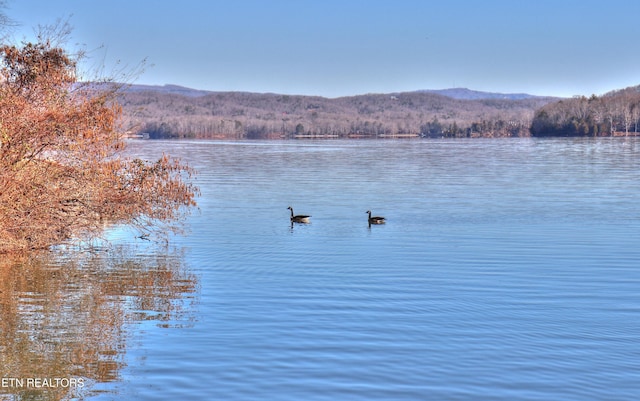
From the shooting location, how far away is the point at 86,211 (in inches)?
745

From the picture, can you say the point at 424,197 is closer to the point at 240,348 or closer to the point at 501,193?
the point at 501,193

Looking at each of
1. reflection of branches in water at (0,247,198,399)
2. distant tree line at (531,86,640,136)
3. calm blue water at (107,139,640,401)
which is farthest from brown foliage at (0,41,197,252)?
distant tree line at (531,86,640,136)

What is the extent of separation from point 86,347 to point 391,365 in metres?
4.23

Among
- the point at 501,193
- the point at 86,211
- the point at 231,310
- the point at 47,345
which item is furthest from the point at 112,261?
the point at 501,193

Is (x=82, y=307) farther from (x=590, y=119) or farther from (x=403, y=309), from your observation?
(x=590, y=119)

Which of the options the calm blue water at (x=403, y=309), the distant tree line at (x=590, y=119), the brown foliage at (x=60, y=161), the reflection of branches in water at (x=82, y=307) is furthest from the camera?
the distant tree line at (x=590, y=119)

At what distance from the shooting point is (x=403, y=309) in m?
14.4

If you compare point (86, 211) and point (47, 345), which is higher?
point (86, 211)

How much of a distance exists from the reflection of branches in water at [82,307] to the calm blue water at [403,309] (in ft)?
1.21

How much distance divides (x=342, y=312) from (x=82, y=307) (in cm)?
439

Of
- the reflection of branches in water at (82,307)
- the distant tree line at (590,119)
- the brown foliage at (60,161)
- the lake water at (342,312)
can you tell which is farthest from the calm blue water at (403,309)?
the distant tree line at (590,119)

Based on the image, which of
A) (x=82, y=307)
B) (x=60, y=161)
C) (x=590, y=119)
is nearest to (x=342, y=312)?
(x=82, y=307)

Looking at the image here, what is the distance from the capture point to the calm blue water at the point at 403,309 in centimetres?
1048

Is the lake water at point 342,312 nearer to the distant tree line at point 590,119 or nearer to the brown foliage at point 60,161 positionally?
the brown foliage at point 60,161
